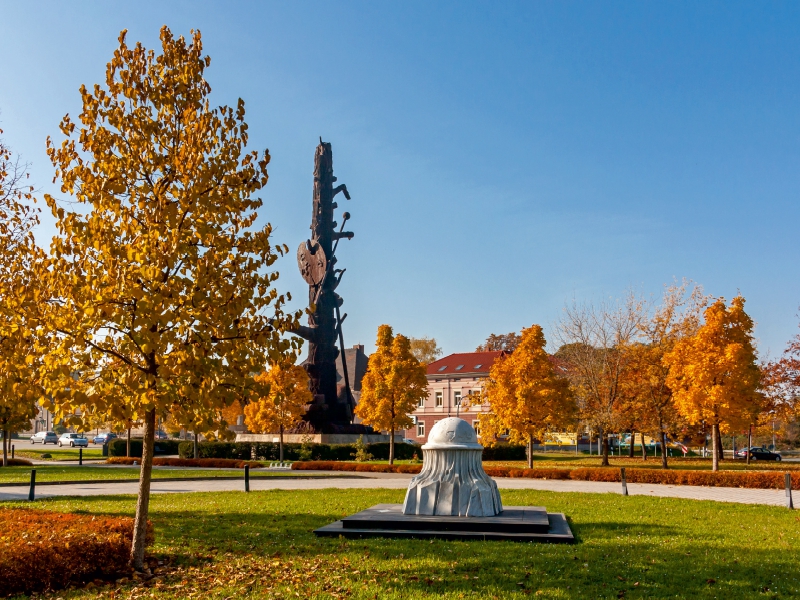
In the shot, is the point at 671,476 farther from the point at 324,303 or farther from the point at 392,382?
the point at 324,303

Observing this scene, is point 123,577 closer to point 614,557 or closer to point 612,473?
point 614,557

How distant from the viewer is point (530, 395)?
32.2 metres

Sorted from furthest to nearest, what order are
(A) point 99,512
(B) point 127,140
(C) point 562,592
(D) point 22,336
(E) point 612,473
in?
1. (E) point 612,473
2. (A) point 99,512
3. (B) point 127,140
4. (D) point 22,336
5. (C) point 562,592

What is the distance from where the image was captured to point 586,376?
40.7 metres

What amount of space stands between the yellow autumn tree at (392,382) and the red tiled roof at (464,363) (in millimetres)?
32395

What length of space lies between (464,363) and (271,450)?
34343 millimetres

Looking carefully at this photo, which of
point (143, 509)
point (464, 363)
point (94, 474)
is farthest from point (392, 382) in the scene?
point (464, 363)

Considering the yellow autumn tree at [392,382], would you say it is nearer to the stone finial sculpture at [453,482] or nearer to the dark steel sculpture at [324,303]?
the dark steel sculpture at [324,303]

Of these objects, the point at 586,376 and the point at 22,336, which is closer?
the point at 22,336

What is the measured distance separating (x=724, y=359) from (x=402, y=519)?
79.3 feet

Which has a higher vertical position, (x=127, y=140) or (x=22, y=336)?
(x=127, y=140)

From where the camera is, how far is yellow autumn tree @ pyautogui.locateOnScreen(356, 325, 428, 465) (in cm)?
3638

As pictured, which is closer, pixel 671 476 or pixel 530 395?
pixel 671 476

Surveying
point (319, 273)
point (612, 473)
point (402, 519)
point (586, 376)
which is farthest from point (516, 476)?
point (319, 273)
